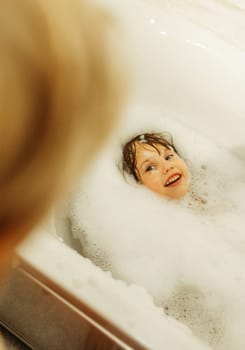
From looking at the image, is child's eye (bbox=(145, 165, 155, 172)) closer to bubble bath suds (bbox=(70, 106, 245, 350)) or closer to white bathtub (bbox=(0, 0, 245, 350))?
bubble bath suds (bbox=(70, 106, 245, 350))

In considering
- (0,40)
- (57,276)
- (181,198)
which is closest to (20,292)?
(57,276)

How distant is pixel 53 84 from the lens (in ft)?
3.92

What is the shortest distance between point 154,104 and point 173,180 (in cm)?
30

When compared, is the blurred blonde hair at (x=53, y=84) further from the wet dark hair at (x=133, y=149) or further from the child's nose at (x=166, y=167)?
the child's nose at (x=166, y=167)

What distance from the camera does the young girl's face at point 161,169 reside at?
112 cm

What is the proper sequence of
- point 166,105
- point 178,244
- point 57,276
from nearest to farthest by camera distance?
point 57,276 → point 178,244 → point 166,105

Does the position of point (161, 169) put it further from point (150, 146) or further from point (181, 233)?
point (181, 233)

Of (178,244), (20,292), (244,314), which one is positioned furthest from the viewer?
(178,244)

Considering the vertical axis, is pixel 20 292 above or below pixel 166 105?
below

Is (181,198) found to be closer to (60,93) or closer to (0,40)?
(60,93)

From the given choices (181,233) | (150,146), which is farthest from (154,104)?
(181,233)

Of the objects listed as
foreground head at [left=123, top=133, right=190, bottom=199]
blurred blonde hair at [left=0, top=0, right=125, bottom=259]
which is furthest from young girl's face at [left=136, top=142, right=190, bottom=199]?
blurred blonde hair at [left=0, top=0, right=125, bottom=259]

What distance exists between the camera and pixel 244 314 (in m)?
1.07

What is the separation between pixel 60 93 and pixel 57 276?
591mm
